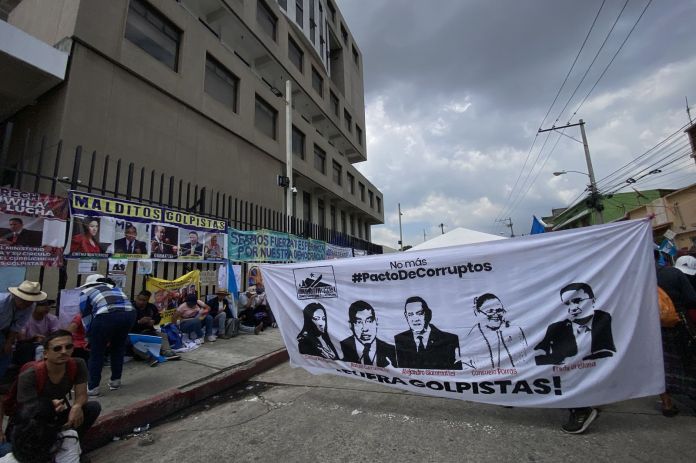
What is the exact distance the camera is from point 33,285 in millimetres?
4148

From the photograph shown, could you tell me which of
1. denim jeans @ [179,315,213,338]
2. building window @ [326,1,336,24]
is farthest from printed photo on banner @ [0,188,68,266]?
building window @ [326,1,336,24]

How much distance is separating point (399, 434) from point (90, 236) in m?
5.78

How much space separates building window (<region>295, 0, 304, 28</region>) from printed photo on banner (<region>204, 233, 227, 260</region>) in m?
18.8

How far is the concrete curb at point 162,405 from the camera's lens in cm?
356

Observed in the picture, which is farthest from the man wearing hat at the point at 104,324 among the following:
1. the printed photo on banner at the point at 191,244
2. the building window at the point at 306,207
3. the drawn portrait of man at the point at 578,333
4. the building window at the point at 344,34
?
the building window at the point at 344,34

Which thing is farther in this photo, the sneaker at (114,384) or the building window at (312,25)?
the building window at (312,25)

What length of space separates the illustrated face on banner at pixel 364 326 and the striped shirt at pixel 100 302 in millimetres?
3097

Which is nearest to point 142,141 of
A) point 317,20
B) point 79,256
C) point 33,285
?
point 79,256

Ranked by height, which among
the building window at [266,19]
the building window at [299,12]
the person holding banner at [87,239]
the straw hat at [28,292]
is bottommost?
the straw hat at [28,292]

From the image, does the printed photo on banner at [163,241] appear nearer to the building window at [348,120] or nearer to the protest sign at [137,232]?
the protest sign at [137,232]

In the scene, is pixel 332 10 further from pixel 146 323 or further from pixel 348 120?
pixel 146 323

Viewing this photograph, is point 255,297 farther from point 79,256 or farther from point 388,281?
point 388,281

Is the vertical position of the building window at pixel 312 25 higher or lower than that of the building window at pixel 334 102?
higher

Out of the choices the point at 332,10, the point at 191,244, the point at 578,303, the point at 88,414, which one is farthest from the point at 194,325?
the point at 332,10
